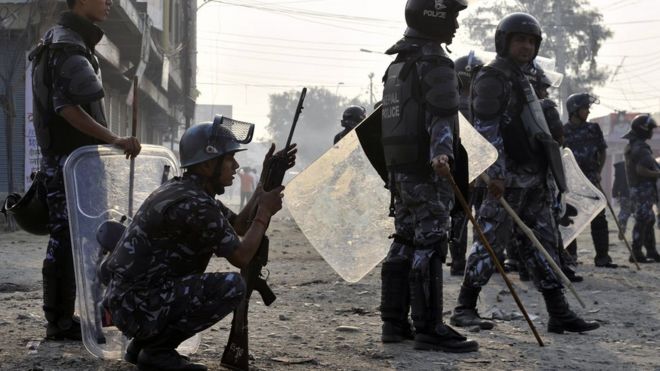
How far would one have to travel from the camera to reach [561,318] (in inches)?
235

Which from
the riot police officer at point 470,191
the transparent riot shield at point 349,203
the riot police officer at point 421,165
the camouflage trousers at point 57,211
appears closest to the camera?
the camouflage trousers at point 57,211

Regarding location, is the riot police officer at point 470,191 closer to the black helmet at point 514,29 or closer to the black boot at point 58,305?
the black helmet at point 514,29

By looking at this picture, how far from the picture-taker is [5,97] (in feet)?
56.7

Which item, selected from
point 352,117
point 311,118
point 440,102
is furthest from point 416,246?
point 311,118

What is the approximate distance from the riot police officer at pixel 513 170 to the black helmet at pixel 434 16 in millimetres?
837

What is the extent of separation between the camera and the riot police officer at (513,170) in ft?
19.8

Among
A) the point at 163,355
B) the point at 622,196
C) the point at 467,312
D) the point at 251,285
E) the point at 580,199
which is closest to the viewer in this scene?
the point at 163,355

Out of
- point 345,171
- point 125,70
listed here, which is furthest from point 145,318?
point 125,70

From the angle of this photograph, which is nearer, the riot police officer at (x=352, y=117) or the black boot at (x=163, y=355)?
the black boot at (x=163, y=355)

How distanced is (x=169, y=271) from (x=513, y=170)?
279 centimetres

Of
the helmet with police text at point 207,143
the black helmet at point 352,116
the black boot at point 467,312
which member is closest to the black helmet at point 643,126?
the black helmet at point 352,116

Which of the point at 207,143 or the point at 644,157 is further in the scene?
the point at 644,157

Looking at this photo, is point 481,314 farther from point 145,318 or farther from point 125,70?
point 125,70

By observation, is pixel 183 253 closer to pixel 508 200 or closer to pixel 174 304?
pixel 174 304
